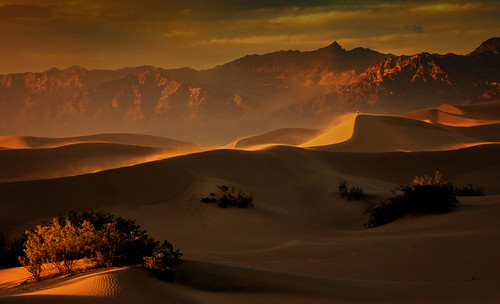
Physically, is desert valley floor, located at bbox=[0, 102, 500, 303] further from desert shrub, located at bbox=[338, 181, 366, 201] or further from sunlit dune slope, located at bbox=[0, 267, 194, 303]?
desert shrub, located at bbox=[338, 181, 366, 201]

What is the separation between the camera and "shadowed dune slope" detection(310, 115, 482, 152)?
138ft

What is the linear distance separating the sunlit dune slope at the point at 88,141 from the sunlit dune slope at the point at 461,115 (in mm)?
37862

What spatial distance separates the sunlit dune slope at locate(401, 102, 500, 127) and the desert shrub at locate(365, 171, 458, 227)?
60.5 m

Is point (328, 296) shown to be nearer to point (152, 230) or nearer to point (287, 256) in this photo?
point (287, 256)

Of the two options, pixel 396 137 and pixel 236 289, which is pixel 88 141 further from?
pixel 236 289

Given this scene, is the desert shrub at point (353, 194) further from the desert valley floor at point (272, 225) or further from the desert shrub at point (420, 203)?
the desert shrub at point (420, 203)

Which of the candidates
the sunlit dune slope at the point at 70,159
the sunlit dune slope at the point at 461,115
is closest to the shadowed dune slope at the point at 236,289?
the sunlit dune slope at the point at 70,159

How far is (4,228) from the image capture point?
54.4ft

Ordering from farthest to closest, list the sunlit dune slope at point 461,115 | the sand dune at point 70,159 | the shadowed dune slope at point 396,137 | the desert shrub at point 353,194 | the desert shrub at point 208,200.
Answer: the sunlit dune slope at point 461,115 < the shadowed dune slope at point 396,137 < the sand dune at point 70,159 < the desert shrub at point 353,194 < the desert shrub at point 208,200

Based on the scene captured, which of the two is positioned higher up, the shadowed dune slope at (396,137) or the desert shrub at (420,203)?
the shadowed dune slope at (396,137)

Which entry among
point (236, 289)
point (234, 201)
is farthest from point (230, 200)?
point (236, 289)

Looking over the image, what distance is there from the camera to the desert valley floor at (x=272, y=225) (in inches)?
274

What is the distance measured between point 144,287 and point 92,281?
671 millimetres

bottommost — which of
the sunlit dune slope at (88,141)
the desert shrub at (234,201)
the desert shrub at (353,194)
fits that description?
the desert shrub at (353,194)
